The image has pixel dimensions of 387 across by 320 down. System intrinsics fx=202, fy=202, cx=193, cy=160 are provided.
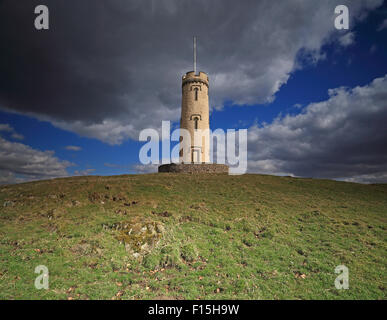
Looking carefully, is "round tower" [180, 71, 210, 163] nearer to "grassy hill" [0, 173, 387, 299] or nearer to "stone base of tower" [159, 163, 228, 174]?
"stone base of tower" [159, 163, 228, 174]

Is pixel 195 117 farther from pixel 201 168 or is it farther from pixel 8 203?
pixel 8 203

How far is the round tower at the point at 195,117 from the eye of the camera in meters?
39.6

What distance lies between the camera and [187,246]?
11.1 metres

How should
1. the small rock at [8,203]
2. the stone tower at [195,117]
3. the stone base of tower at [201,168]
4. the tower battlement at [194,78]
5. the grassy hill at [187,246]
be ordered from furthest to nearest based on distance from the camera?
the tower battlement at [194,78] → the stone tower at [195,117] → the stone base of tower at [201,168] → the small rock at [8,203] → the grassy hill at [187,246]

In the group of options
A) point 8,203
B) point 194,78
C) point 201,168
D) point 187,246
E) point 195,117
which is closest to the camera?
point 187,246

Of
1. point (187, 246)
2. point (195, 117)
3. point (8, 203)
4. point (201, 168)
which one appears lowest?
point (187, 246)

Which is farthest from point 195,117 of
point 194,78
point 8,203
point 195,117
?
point 8,203

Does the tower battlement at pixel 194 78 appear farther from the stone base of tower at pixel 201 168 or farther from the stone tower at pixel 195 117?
the stone base of tower at pixel 201 168

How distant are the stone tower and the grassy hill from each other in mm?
19502

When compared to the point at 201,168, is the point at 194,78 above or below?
above

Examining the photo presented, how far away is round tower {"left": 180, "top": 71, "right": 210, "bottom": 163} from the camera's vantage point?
130 ft

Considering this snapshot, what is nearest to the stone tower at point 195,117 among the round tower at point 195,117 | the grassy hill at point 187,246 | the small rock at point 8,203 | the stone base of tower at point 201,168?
the round tower at point 195,117
